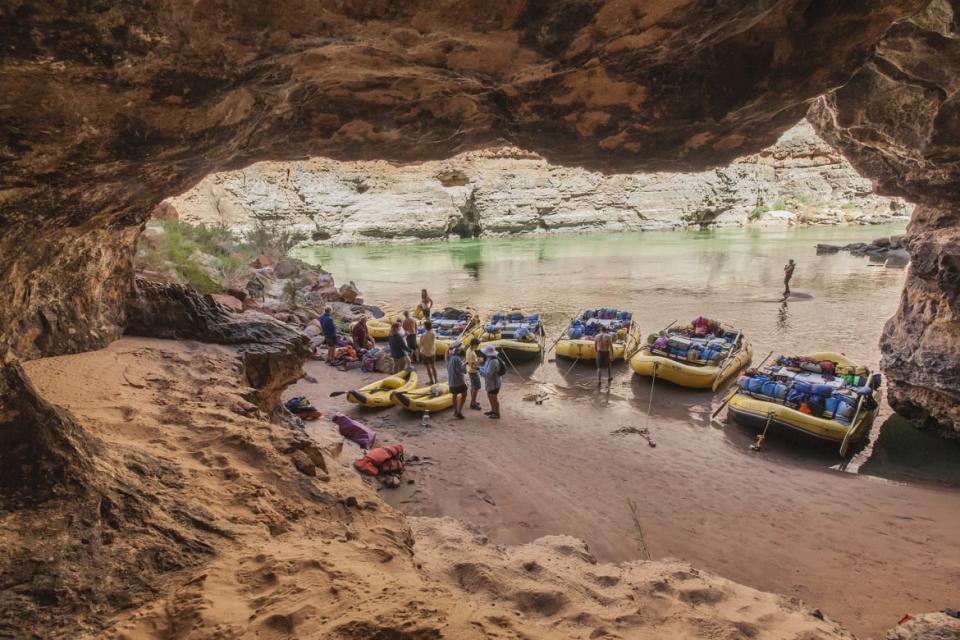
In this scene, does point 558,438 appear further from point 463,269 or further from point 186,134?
point 463,269

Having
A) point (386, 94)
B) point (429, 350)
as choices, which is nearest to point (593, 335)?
point (429, 350)

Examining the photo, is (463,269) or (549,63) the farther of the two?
(463,269)

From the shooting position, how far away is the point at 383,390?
9148mm

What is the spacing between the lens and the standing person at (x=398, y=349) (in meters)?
10.4

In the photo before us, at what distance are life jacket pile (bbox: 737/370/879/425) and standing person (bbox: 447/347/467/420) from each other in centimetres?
514

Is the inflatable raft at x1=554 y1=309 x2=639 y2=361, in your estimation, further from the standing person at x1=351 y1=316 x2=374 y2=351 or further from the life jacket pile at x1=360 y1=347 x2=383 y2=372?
the standing person at x1=351 y1=316 x2=374 y2=351

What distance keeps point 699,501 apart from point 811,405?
134 inches

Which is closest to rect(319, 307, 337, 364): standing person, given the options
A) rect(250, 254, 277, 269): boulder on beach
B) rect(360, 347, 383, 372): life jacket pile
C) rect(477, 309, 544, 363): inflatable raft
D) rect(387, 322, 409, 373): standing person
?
rect(360, 347, 383, 372): life jacket pile

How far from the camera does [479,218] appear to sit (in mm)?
50594

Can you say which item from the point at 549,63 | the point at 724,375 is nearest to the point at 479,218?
the point at 724,375

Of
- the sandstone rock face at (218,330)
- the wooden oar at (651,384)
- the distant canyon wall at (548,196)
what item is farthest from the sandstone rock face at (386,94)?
the distant canyon wall at (548,196)

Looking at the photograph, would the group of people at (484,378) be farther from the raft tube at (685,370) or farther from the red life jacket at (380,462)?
the raft tube at (685,370)

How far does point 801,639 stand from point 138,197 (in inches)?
222

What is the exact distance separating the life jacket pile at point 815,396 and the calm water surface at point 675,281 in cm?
390
